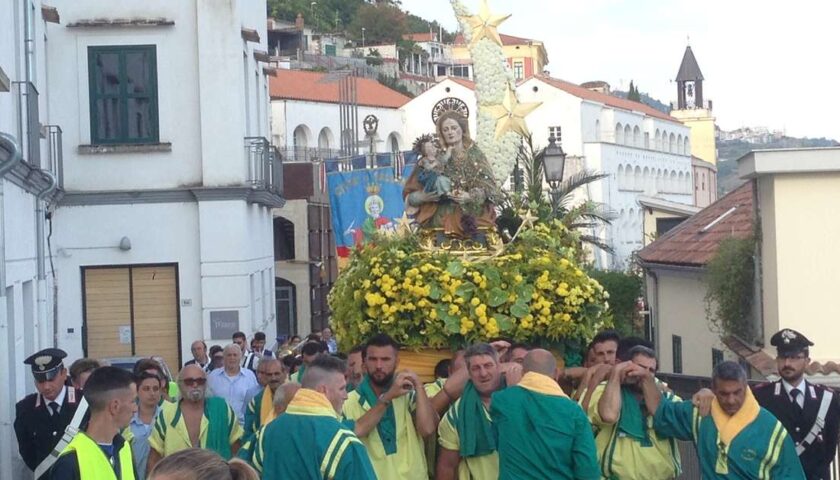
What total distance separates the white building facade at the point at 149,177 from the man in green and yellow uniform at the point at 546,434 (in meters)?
14.7

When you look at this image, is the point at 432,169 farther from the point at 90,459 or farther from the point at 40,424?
the point at 90,459

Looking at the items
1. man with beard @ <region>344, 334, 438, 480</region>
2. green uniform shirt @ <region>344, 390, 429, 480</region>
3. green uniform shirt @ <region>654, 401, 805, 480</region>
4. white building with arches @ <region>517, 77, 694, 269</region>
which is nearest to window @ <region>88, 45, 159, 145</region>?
man with beard @ <region>344, 334, 438, 480</region>

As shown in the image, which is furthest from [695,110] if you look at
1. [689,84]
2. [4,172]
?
[4,172]

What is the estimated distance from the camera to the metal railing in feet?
67.7

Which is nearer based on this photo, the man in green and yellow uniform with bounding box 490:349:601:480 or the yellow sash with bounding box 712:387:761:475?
the man in green and yellow uniform with bounding box 490:349:601:480

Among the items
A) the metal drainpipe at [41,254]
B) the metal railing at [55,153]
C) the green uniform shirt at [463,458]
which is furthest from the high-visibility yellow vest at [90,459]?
the metal railing at [55,153]

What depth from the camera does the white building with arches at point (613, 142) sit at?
3826 inches

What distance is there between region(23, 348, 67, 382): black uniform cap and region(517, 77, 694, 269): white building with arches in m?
77.3

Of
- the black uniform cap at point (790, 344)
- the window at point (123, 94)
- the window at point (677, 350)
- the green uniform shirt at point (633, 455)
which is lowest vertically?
the window at point (677, 350)

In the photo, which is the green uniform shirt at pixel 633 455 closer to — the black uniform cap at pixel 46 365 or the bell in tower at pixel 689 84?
the black uniform cap at pixel 46 365

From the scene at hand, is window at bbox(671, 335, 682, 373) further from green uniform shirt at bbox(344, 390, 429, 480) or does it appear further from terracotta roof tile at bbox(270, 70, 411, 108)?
terracotta roof tile at bbox(270, 70, 411, 108)

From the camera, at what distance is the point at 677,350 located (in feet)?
77.4

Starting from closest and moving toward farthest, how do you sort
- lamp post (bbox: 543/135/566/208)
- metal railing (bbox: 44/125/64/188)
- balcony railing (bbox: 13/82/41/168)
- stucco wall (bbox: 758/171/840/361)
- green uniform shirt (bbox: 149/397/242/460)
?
green uniform shirt (bbox: 149/397/242/460) → stucco wall (bbox: 758/171/840/361) → balcony railing (bbox: 13/82/41/168) → lamp post (bbox: 543/135/566/208) → metal railing (bbox: 44/125/64/188)

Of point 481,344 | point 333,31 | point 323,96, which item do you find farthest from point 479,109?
point 333,31
